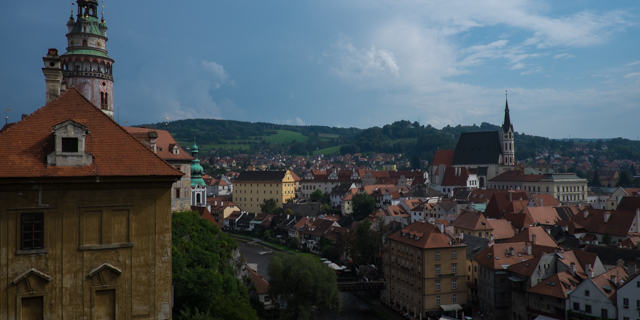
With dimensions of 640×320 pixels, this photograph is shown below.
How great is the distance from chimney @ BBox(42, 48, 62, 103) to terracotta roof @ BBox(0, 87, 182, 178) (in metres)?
1.86

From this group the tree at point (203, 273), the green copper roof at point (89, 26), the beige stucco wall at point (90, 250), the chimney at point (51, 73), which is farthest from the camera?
the green copper roof at point (89, 26)

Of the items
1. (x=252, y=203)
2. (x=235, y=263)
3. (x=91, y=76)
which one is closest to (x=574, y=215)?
(x=235, y=263)

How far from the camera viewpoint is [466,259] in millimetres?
45375

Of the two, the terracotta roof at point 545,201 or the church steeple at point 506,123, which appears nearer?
the terracotta roof at point 545,201

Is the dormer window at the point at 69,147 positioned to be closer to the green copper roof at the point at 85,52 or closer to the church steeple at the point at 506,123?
the green copper roof at the point at 85,52

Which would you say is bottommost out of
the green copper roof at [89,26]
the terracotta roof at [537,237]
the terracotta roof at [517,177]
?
the terracotta roof at [537,237]

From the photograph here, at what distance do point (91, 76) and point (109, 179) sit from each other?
94.3 ft

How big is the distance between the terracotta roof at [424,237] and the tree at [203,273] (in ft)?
49.6

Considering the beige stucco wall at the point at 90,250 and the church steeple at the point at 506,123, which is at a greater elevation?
the church steeple at the point at 506,123

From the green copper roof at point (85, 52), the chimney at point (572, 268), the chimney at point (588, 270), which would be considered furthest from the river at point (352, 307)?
the green copper roof at point (85, 52)

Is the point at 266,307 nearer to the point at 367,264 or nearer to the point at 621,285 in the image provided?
the point at 367,264

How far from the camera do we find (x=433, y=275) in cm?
4362

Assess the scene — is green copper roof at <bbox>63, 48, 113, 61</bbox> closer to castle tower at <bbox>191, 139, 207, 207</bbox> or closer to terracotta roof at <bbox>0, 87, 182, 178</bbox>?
castle tower at <bbox>191, 139, 207, 207</bbox>

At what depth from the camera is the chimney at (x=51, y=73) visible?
14172mm
